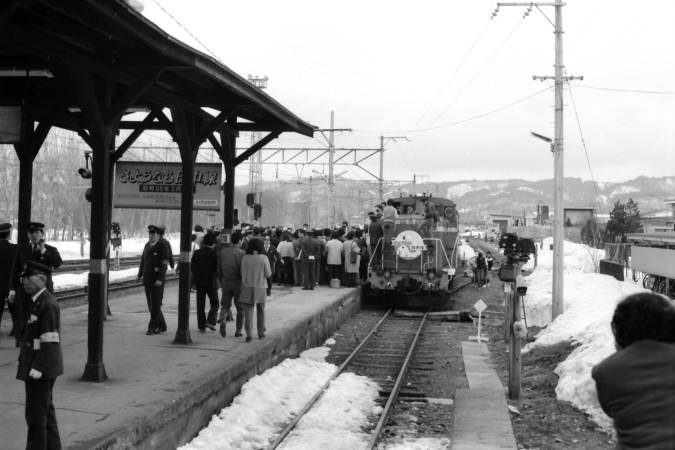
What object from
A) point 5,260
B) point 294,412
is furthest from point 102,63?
point 294,412

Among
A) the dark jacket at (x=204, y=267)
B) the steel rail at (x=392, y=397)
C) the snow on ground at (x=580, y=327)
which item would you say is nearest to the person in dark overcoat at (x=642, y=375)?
the snow on ground at (x=580, y=327)

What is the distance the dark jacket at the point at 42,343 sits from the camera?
5.29m

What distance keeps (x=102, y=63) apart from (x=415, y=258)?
13.2 m

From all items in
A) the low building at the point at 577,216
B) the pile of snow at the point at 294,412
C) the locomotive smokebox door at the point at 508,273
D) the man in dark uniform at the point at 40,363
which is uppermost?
the low building at the point at 577,216

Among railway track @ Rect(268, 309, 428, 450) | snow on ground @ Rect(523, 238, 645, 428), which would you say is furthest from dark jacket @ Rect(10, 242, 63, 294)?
snow on ground @ Rect(523, 238, 645, 428)

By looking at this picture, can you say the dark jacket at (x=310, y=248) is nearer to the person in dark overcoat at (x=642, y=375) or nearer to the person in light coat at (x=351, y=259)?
the person in light coat at (x=351, y=259)

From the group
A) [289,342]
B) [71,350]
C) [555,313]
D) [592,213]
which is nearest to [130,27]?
[71,350]

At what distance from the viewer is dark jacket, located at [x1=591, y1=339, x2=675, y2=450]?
2.95 metres

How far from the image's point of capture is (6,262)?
372 inches

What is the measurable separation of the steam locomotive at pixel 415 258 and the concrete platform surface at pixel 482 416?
7.51 m

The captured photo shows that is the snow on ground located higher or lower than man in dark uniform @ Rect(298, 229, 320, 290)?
lower

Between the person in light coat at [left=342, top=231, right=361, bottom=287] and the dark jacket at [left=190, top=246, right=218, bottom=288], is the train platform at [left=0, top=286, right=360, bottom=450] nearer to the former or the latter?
the dark jacket at [left=190, top=246, right=218, bottom=288]

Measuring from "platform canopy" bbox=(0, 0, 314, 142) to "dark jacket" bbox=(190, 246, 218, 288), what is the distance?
6.95 ft

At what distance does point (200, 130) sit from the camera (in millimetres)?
10539
